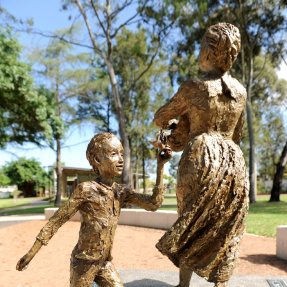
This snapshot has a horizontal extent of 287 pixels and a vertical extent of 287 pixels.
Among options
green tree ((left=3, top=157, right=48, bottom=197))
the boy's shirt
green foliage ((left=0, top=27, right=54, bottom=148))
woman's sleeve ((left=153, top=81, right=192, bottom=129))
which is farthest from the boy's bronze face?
green tree ((left=3, top=157, right=48, bottom=197))

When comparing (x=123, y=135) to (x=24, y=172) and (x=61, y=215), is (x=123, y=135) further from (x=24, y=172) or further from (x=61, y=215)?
(x=24, y=172)

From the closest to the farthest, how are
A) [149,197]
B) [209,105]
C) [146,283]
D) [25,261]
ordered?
1. [25,261]
2. [149,197]
3. [209,105]
4. [146,283]

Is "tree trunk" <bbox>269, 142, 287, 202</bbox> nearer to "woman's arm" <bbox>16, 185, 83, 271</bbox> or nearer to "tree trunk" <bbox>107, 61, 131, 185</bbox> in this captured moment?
"tree trunk" <bbox>107, 61, 131, 185</bbox>

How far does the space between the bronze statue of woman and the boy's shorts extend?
43 centimetres

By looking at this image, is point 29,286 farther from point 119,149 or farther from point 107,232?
point 119,149

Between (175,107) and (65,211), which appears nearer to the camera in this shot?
(65,211)

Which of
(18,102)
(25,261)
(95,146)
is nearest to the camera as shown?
(25,261)

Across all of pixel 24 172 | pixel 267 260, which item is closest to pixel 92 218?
pixel 267 260

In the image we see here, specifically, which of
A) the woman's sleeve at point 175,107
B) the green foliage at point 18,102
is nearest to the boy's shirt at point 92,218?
the woman's sleeve at point 175,107

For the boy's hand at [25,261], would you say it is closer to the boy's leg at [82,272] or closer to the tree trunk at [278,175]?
the boy's leg at [82,272]

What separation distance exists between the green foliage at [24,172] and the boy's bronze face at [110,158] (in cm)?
4763

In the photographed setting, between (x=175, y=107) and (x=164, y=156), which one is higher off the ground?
(x=175, y=107)

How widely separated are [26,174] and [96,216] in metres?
49.6

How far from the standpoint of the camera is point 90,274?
2096 mm
